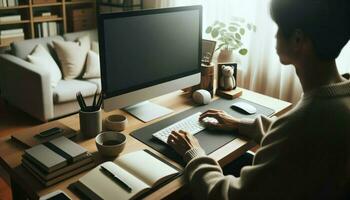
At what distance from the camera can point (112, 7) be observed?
4.50 metres

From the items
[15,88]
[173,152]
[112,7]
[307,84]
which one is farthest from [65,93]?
[307,84]

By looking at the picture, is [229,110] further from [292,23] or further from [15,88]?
[15,88]

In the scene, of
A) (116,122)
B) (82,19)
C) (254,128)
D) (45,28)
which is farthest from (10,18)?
(254,128)

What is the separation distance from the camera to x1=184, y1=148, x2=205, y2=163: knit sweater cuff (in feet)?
4.17

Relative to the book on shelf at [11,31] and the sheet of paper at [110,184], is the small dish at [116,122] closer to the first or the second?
the sheet of paper at [110,184]

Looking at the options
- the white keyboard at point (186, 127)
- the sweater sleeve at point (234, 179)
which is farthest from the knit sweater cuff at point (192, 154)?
the white keyboard at point (186, 127)

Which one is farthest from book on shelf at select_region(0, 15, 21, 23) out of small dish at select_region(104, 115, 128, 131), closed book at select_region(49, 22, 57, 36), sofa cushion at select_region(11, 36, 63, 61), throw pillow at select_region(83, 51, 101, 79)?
small dish at select_region(104, 115, 128, 131)

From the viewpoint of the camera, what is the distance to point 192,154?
1279mm

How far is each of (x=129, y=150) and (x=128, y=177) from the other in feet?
0.78

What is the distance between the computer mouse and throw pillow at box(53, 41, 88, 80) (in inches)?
84.1

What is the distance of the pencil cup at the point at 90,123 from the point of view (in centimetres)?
144

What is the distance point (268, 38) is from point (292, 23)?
2.09 m

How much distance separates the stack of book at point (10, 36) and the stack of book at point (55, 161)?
3.10 meters

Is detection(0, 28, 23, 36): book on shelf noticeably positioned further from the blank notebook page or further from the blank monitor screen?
the blank notebook page
